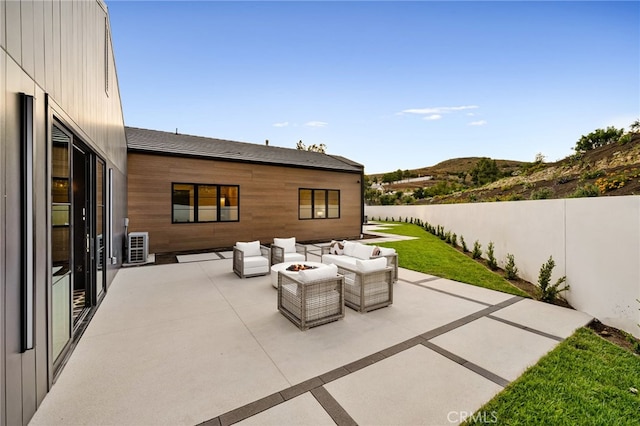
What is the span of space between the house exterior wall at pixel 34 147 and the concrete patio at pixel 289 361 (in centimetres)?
50

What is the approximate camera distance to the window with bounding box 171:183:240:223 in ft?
30.9

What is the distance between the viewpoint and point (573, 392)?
2.30 metres

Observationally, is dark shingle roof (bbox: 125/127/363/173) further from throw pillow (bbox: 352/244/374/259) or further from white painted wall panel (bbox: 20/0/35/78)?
white painted wall panel (bbox: 20/0/35/78)

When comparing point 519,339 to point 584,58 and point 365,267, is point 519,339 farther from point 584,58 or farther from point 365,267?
point 584,58

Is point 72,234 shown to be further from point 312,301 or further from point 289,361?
point 312,301

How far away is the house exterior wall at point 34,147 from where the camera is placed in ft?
5.06

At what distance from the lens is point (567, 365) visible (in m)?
2.72

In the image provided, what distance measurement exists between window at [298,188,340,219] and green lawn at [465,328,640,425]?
1019cm

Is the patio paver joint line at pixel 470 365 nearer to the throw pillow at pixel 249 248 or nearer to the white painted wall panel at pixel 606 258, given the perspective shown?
the white painted wall panel at pixel 606 258

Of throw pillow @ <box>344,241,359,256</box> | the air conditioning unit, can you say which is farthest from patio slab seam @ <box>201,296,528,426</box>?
the air conditioning unit

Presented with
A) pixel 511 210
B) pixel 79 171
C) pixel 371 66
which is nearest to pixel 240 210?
pixel 79 171

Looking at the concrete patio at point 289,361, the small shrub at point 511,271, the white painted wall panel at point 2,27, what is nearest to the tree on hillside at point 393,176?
the small shrub at point 511,271

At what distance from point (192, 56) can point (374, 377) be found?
12345mm

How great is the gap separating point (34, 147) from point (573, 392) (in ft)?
16.0
